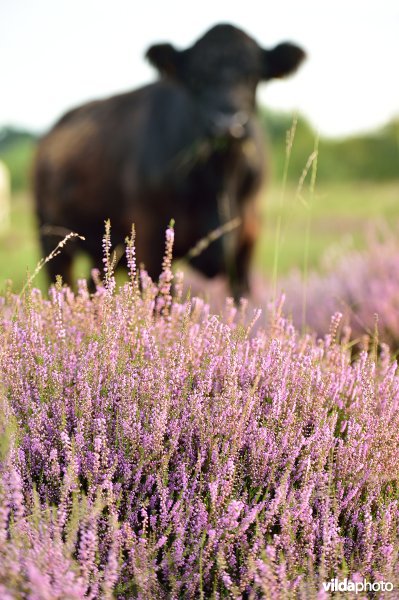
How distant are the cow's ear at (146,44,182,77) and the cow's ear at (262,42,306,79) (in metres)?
0.73

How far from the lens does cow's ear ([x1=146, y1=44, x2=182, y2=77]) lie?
588 cm

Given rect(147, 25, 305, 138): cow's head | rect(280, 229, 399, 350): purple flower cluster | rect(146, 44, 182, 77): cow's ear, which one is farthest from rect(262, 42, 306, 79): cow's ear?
rect(280, 229, 399, 350): purple flower cluster

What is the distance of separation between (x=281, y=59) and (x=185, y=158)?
1.15 m

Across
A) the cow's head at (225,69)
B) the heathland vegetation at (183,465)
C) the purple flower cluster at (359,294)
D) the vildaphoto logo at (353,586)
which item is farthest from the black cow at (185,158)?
the vildaphoto logo at (353,586)

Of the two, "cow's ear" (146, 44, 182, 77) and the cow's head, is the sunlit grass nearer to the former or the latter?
the cow's head

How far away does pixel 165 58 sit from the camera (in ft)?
19.4

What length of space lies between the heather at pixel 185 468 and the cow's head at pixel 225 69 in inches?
127

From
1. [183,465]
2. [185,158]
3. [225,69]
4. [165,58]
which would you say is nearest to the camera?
[183,465]

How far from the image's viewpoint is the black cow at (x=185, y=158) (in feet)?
18.2

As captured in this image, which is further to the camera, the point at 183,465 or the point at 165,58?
the point at 165,58

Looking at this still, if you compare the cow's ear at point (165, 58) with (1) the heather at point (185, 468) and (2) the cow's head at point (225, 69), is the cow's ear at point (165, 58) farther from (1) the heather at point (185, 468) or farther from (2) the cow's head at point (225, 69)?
(1) the heather at point (185, 468)

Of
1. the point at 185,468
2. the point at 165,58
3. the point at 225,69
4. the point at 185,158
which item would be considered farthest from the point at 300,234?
the point at 185,468

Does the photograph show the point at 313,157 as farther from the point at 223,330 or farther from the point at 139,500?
the point at 139,500

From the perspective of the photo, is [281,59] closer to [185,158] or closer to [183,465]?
[185,158]
